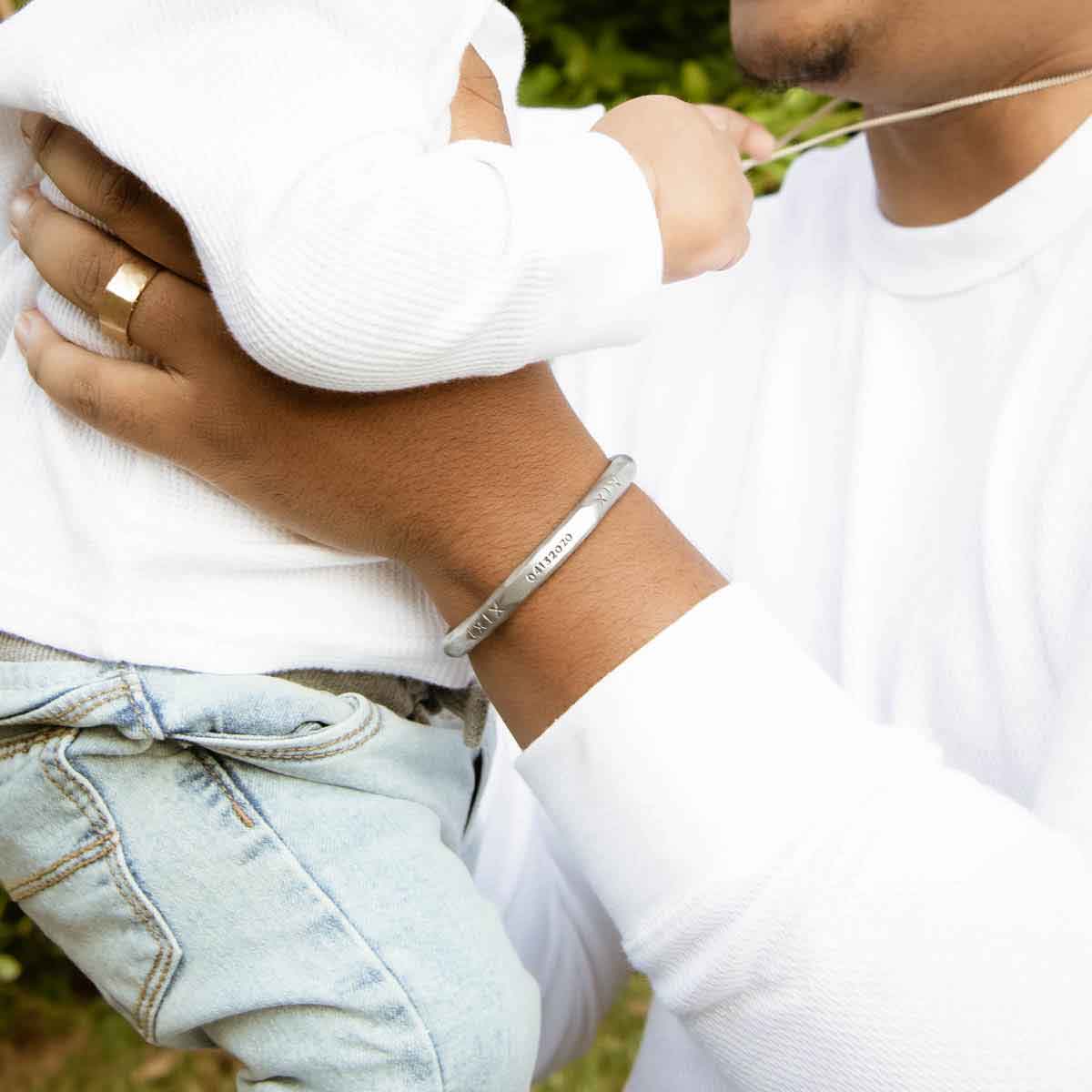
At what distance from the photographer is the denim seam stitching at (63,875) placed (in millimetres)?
947

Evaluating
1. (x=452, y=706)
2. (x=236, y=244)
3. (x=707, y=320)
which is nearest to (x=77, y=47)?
(x=236, y=244)

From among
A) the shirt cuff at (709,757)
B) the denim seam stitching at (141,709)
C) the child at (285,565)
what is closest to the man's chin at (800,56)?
the child at (285,565)

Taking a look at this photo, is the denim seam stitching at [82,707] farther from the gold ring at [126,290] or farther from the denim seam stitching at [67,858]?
the gold ring at [126,290]

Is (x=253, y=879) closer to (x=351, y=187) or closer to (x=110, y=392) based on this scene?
(x=110, y=392)

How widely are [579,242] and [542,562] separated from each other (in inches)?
10.4

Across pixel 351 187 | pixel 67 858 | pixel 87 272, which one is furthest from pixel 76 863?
pixel 351 187

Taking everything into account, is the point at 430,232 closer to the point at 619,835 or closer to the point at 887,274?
the point at 619,835

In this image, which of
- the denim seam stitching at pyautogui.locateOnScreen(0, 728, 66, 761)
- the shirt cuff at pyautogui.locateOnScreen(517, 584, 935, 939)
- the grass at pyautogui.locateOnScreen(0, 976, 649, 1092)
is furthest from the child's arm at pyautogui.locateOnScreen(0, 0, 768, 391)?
the grass at pyautogui.locateOnScreen(0, 976, 649, 1092)

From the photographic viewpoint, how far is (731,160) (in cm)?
104

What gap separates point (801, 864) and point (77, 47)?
0.86 meters

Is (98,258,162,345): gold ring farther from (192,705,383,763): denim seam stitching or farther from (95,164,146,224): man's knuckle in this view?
(192,705,383,763): denim seam stitching

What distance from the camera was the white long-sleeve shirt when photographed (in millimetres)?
826

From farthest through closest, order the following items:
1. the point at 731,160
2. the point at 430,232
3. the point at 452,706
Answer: the point at 452,706 < the point at 731,160 < the point at 430,232

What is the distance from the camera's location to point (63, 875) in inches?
37.8
